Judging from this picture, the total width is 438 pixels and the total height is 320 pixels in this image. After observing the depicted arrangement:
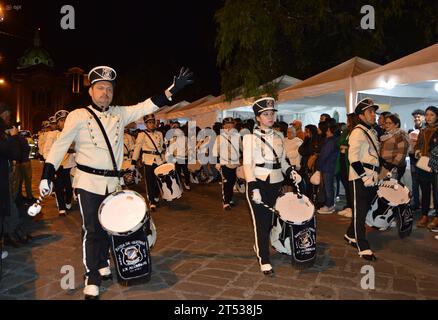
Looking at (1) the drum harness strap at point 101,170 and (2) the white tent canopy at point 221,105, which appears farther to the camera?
(2) the white tent canopy at point 221,105

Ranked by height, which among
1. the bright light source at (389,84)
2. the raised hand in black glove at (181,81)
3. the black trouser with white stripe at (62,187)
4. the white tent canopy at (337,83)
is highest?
the white tent canopy at (337,83)

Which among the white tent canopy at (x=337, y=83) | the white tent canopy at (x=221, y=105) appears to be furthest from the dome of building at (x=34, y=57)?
the white tent canopy at (x=337, y=83)

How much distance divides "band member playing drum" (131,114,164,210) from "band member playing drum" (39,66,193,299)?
179 inches

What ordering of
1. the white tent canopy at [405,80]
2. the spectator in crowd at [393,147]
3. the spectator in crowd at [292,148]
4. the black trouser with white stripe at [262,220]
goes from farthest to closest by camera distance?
the spectator in crowd at [292,148]
the spectator in crowd at [393,147]
the white tent canopy at [405,80]
the black trouser with white stripe at [262,220]

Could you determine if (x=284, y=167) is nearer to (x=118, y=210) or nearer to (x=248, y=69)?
(x=118, y=210)

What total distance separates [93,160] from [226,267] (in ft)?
7.03

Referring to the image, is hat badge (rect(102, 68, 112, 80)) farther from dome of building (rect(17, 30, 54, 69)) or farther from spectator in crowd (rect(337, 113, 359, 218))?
dome of building (rect(17, 30, 54, 69))

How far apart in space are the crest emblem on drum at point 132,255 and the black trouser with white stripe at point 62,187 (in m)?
4.91

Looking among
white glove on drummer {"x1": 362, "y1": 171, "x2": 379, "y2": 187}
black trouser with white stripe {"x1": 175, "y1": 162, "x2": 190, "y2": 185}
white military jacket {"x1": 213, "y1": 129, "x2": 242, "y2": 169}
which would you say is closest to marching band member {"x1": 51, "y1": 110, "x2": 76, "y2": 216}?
white military jacket {"x1": 213, "y1": 129, "x2": 242, "y2": 169}

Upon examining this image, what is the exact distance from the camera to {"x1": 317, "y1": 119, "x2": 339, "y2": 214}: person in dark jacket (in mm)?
8766

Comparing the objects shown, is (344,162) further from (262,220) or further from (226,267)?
(226,267)

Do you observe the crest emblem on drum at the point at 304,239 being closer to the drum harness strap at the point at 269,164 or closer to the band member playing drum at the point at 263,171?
the band member playing drum at the point at 263,171

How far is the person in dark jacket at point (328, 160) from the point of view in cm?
877
